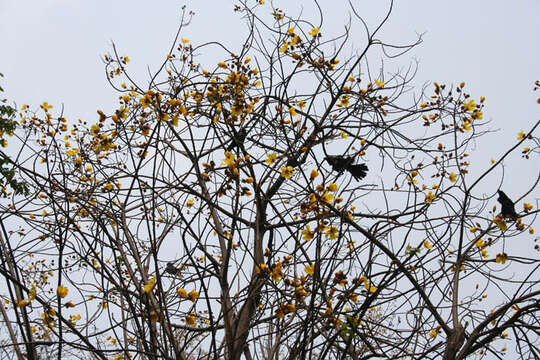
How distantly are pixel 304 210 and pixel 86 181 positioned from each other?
1436 mm

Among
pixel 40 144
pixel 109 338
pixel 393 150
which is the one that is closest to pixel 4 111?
pixel 40 144

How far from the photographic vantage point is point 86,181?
2.30 m

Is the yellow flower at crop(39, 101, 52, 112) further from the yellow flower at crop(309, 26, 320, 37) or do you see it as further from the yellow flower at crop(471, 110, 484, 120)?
the yellow flower at crop(471, 110, 484, 120)

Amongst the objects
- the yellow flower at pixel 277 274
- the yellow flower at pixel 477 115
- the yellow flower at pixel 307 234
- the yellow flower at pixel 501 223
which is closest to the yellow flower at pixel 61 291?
the yellow flower at pixel 277 274

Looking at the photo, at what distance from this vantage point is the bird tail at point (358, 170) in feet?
5.06

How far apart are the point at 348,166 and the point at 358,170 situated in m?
0.04

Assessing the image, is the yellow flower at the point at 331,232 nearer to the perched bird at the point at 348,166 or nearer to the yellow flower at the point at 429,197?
the perched bird at the point at 348,166

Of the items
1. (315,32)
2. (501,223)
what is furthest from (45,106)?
(501,223)

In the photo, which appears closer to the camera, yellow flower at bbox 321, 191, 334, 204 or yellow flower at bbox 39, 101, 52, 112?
yellow flower at bbox 321, 191, 334, 204

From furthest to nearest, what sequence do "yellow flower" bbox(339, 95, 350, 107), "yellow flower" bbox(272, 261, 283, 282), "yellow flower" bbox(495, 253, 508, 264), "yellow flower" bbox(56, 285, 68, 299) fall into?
"yellow flower" bbox(339, 95, 350, 107) < "yellow flower" bbox(495, 253, 508, 264) < "yellow flower" bbox(272, 261, 283, 282) < "yellow flower" bbox(56, 285, 68, 299)

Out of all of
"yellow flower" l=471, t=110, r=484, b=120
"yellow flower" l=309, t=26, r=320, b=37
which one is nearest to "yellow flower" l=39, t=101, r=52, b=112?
"yellow flower" l=309, t=26, r=320, b=37

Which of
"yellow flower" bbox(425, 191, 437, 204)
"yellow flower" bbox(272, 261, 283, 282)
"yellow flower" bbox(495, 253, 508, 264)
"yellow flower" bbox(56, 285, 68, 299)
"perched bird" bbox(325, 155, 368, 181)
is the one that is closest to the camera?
"yellow flower" bbox(56, 285, 68, 299)

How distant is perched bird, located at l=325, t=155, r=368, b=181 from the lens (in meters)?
1.54

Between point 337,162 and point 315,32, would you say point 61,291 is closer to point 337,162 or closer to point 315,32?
point 337,162
